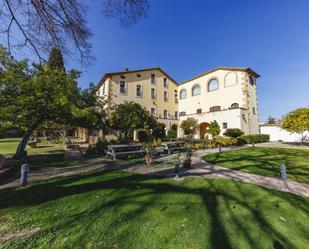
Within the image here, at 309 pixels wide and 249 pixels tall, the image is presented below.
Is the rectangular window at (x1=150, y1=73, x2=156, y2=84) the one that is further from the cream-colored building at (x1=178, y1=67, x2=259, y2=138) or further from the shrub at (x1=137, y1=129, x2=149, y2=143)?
the shrub at (x1=137, y1=129, x2=149, y2=143)

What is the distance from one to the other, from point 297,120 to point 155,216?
19.2 m

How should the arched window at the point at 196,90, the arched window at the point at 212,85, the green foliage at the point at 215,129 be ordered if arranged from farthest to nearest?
1. the arched window at the point at 196,90
2. the arched window at the point at 212,85
3. the green foliage at the point at 215,129

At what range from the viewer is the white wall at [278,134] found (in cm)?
2316

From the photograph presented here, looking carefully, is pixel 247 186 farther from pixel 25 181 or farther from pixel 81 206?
pixel 25 181

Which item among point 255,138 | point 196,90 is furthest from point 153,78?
point 255,138

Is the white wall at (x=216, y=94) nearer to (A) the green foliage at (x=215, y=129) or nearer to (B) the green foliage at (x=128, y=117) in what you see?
(A) the green foliage at (x=215, y=129)

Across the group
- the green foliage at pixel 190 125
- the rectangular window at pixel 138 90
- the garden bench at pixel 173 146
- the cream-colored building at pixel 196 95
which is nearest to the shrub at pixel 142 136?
the cream-colored building at pixel 196 95

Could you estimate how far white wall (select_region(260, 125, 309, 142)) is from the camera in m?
23.2

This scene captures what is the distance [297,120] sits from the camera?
16.3 meters

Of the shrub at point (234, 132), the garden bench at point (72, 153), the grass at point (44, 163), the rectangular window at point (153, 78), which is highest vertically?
the rectangular window at point (153, 78)

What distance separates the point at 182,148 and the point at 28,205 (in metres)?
11.0

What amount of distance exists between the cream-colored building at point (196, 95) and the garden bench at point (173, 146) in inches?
443

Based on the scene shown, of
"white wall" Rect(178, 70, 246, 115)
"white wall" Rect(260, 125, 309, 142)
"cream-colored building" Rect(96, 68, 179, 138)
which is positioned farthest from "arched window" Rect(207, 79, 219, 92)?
"white wall" Rect(260, 125, 309, 142)

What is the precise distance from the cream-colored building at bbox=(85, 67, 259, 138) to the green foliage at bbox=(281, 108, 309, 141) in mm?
4943
